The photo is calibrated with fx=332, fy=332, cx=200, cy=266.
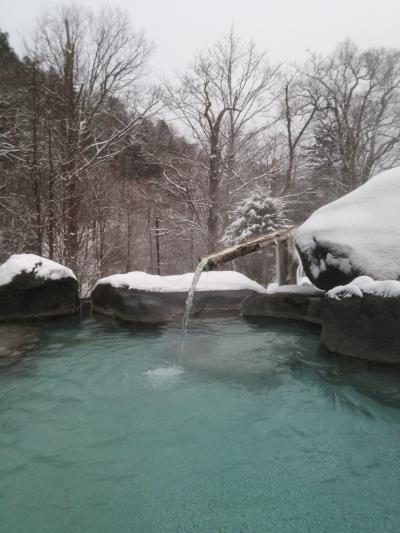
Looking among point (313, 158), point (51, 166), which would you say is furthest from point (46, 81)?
point (313, 158)

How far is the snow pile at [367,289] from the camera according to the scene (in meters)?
4.00

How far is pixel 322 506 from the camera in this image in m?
2.11

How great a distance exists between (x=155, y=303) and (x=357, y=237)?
3.74 m

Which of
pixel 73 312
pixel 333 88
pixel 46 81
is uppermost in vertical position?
pixel 333 88

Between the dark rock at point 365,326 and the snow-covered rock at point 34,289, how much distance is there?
198 inches

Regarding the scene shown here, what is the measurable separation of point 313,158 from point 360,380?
1841cm

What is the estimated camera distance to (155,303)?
6469 millimetres

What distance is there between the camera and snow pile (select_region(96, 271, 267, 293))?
681 centimetres

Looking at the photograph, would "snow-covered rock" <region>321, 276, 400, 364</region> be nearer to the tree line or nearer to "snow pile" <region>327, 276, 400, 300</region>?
"snow pile" <region>327, 276, 400, 300</region>

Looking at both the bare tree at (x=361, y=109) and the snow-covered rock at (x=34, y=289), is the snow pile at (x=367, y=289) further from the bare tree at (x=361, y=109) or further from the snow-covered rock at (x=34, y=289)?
the bare tree at (x=361, y=109)

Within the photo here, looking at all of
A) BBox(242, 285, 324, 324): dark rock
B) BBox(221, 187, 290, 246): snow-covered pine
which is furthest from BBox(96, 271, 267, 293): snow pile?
BBox(221, 187, 290, 246): snow-covered pine

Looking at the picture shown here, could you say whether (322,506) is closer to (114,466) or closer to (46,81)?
(114,466)

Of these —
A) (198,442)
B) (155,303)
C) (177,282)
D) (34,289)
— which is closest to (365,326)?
(198,442)

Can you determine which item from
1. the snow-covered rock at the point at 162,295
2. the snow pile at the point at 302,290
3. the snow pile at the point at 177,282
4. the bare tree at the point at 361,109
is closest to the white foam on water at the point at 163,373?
the snow-covered rock at the point at 162,295
